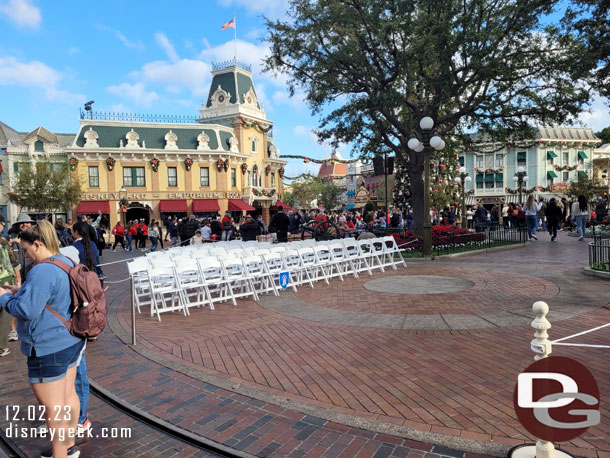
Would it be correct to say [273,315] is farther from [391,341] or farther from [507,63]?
[507,63]

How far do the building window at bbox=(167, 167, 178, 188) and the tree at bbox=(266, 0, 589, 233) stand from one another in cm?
2222

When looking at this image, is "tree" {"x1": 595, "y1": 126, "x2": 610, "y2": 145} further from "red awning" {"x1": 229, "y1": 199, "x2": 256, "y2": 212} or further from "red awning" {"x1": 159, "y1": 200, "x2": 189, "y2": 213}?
"red awning" {"x1": 159, "y1": 200, "x2": 189, "y2": 213}

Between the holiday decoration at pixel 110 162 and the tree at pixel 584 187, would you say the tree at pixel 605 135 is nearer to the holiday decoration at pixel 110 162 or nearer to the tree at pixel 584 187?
the tree at pixel 584 187

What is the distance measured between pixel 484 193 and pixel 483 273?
43849 millimetres

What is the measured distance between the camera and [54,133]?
37594 mm

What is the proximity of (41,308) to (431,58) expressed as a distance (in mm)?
12940

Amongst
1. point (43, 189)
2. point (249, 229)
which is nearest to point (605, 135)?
point (249, 229)

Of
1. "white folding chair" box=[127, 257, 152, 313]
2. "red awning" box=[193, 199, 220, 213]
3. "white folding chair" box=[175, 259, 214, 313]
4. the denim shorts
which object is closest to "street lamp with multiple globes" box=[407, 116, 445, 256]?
"white folding chair" box=[175, 259, 214, 313]

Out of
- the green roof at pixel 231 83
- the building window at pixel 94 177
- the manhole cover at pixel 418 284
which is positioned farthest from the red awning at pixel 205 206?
the manhole cover at pixel 418 284

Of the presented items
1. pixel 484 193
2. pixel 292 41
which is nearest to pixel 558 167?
pixel 484 193

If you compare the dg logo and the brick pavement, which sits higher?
the dg logo

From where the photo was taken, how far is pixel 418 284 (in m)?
9.02

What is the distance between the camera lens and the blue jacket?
108 inches

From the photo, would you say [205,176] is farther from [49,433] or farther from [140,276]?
[49,433]
